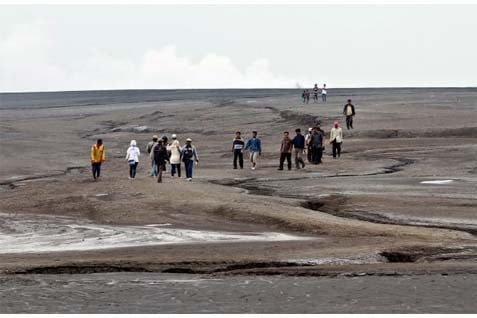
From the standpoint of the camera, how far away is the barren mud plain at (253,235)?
14.1 meters

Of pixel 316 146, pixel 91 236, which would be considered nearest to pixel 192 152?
pixel 316 146

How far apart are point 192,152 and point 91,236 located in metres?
10.7

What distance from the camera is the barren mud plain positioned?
46.3ft

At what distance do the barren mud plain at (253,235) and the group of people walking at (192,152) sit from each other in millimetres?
516

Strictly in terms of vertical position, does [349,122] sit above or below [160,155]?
below

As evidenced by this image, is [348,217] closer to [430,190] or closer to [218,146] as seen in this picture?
[430,190]

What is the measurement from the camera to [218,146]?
47.2 meters

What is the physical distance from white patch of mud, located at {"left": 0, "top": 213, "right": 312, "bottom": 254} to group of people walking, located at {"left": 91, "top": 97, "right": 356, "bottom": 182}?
7.04m

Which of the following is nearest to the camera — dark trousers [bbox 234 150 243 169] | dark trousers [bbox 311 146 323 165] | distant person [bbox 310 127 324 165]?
dark trousers [bbox 234 150 243 169]

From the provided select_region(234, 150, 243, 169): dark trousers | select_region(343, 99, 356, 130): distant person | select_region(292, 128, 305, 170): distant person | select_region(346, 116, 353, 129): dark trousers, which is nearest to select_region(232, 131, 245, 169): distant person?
select_region(234, 150, 243, 169): dark trousers

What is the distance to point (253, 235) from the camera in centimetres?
2036

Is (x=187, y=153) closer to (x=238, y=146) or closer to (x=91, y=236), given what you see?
(x=238, y=146)

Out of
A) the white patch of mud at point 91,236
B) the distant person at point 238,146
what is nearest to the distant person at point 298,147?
the distant person at point 238,146

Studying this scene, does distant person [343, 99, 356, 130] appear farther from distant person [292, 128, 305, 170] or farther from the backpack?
the backpack
